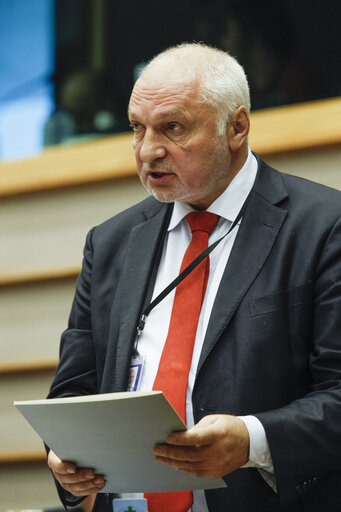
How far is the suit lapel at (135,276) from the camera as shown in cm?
193

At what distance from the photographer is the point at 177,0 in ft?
11.2

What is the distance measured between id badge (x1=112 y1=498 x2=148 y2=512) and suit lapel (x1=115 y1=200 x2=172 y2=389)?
27cm

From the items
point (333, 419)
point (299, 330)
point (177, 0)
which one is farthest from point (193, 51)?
point (177, 0)

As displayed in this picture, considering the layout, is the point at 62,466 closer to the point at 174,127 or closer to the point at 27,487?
the point at 174,127

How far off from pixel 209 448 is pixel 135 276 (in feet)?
2.16

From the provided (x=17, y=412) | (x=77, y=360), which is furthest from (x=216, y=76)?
(x=17, y=412)

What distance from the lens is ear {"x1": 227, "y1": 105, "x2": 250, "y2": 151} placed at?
2041 mm

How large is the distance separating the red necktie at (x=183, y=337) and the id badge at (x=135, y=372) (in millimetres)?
64

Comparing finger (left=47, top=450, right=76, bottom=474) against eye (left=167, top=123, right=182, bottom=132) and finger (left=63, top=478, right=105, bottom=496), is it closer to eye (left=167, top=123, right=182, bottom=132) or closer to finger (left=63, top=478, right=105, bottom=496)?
finger (left=63, top=478, right=105, bottom=496)

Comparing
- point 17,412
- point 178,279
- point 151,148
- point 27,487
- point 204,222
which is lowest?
point 27,487

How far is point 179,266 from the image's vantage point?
204cm

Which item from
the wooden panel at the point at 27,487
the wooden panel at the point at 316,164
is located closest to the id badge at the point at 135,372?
the wooden panel at the point at 316,164

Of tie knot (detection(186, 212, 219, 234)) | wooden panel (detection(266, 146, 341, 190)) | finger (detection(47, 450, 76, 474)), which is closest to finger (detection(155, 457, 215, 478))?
finger (detection(47, 450, 76, 474))

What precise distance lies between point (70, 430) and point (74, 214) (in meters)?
1.86
